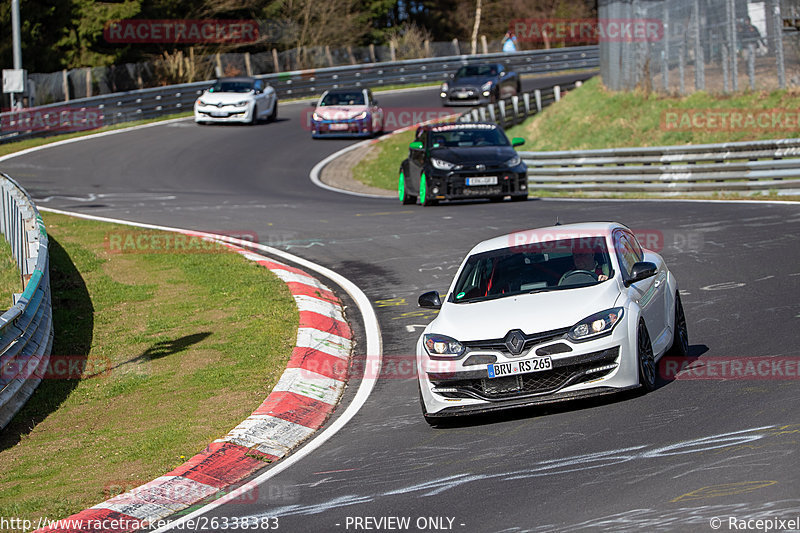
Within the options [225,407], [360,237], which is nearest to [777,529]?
[225,407]

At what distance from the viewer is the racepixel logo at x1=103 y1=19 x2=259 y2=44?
51763 mm

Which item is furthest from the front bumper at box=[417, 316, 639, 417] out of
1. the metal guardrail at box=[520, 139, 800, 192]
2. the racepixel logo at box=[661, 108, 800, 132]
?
the racepixel logo at box=[661, 108, 800, 132]

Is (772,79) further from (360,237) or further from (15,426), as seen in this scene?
(15,426)

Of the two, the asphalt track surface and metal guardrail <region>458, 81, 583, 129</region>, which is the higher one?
metal guardrail <region>458, 81, 583, 129</region>

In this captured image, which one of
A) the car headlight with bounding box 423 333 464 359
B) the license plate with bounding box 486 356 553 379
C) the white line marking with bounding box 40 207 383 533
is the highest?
the car headlight with bounding box 423 333 464 359

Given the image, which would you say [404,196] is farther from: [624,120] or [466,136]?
[624,120]

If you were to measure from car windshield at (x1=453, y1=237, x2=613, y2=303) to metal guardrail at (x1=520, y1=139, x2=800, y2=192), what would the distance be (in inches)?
511

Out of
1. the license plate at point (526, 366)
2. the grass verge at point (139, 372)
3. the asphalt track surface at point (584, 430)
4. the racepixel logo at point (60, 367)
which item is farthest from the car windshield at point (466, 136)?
the license plate at point (526, 366)

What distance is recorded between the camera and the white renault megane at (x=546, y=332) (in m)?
7.79

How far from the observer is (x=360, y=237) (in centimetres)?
1830

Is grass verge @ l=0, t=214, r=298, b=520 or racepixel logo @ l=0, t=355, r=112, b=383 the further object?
racepixel logo @ l=0, t=355, r=112, b=383

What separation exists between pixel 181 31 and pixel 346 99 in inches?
781

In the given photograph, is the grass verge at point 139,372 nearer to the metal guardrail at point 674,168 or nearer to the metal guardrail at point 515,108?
the metal guardrail at point 674,168

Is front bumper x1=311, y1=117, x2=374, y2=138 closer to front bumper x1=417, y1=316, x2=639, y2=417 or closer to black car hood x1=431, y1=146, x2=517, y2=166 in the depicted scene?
black car hood x1=431, y1=146, x2=517, y2=166
